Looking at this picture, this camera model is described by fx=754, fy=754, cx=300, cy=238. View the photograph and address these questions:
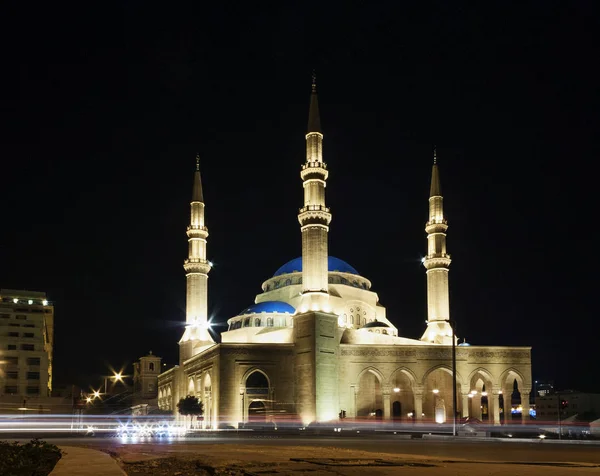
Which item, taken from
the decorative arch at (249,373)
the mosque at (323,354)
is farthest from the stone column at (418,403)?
the decorative arch at (249,373)

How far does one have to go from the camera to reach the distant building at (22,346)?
64250mm

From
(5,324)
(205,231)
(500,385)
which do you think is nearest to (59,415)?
(5,324)

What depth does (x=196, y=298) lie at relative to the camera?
189 feet

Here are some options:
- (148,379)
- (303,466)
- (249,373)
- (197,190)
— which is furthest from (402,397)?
(303,466)

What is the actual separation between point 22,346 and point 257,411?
2878 centimetres

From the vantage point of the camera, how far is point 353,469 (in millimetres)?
12773

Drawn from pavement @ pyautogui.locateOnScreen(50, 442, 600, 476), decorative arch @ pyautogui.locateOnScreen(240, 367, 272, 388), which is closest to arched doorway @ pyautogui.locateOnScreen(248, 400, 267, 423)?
decorative arch @ pyautogui.locateOnScreen(240, 367, 272, 388)

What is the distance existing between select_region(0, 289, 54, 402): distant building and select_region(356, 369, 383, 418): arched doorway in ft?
91.3

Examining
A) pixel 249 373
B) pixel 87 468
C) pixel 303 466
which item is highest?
pixel 87 468

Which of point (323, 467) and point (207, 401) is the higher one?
point (323, 467)

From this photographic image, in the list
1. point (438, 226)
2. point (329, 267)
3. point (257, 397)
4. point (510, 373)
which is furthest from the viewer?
point (329, 267)

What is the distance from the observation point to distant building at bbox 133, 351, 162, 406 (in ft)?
275

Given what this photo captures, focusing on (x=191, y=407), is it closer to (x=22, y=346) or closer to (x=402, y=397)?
(x=402, y=397)

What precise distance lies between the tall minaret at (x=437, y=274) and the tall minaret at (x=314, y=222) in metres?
11.0
